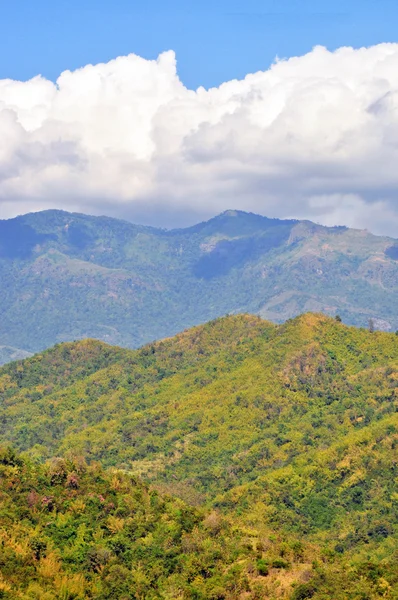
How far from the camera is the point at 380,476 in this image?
5719 inches

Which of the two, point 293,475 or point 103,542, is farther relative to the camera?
point 293,475

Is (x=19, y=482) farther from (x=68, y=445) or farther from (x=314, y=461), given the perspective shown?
(x=68, y=445)

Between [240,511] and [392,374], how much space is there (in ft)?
214

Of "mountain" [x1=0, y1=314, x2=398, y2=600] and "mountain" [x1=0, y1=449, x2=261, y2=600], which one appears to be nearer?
"mountain" [x1=0, y1=449, x2=261, y2=600]

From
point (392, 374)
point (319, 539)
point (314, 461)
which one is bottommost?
point (319, 539)

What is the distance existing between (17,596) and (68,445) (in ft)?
409

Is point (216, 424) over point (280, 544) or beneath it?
over

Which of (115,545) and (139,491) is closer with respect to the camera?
(115,545)

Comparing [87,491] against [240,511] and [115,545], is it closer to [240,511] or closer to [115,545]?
[115,545]

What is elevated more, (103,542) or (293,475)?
(293,475)

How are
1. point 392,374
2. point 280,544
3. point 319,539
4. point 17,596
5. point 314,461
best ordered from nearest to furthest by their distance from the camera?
point 17,596 < point 280,544 < point 319,539 < point 314,461 < point 392,374

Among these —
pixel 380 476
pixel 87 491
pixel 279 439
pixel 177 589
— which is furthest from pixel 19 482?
pixel 279 439

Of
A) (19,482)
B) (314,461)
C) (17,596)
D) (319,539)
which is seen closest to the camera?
(17,596)

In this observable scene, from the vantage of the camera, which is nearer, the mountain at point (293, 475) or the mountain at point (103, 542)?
the mountain at point (103, 542)
